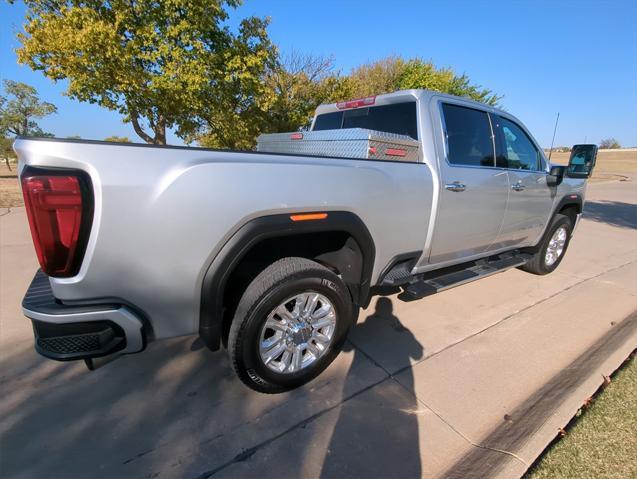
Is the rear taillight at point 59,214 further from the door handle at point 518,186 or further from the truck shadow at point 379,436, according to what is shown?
the door handle at point 518,186

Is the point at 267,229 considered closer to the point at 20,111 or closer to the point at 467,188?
the point at 467,188

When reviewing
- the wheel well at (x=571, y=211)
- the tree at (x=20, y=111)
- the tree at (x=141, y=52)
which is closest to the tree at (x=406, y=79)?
the tree at (x=141, y=52)

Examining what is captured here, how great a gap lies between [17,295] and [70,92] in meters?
8.21

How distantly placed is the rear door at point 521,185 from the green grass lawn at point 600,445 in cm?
180

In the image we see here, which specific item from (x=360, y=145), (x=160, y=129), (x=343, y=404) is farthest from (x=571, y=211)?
(x=160, y=129)

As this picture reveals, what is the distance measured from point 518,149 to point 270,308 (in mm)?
3325

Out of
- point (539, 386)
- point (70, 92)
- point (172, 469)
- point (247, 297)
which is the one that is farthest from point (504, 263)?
point (70, 92)

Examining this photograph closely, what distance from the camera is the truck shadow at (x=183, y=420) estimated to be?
175 cm

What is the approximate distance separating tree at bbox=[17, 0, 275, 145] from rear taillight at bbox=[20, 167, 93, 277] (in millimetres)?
8486

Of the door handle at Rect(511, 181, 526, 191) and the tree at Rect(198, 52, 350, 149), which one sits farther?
the tree at Rect(198, 52, 350, 149)

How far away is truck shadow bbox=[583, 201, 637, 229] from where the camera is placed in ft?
29.1

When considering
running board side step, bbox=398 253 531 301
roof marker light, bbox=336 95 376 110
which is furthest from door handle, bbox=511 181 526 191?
roof marker light, bbox=336 95 376 110

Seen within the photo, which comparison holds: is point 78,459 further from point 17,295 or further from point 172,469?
point 17,295

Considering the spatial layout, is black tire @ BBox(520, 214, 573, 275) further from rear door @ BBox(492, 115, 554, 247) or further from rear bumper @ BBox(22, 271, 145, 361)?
rear bumper @ BBox(22, 271, 145, 361)
